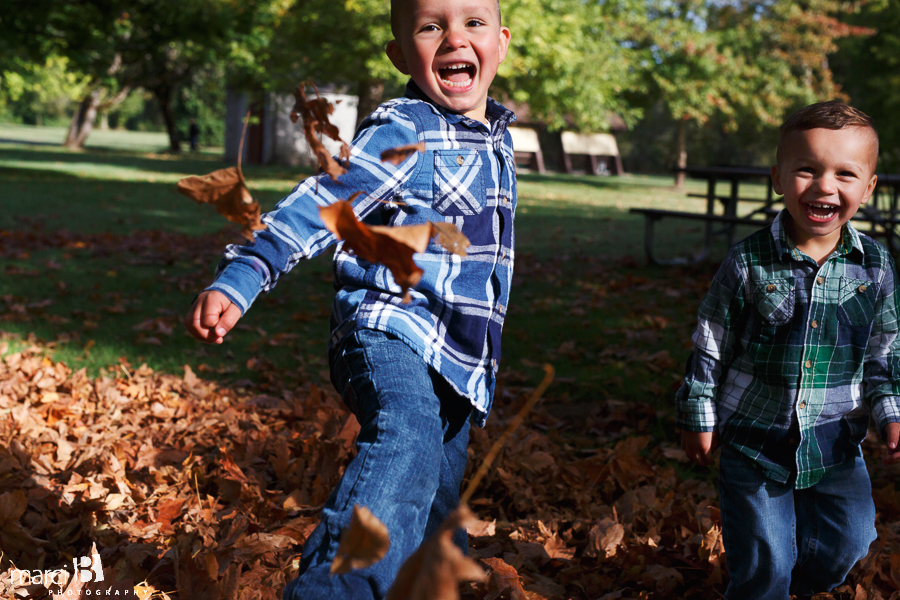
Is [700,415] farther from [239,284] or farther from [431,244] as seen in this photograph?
[239,284]

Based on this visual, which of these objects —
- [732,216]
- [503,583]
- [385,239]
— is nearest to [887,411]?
[503,583]

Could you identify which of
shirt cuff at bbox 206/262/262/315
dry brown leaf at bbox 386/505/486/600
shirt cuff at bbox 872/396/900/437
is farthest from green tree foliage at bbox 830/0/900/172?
dry brown leaf at bbox 386/505/486/600

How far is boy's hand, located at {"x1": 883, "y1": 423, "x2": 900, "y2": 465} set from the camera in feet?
6.77

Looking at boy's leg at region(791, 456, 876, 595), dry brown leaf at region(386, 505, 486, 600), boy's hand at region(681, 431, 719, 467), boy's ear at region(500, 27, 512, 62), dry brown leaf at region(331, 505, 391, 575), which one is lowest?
boy's leg at region(791, 456, 876, 595)

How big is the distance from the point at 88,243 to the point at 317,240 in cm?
837

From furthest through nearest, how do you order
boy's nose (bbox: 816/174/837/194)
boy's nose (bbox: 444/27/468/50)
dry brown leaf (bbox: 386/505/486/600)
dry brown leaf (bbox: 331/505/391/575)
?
boy's nose (bbox: 816/174/837/194) → boy's nose (bbox: 444/27/468/50) → dry brown leaf (bbox: 331/505/391/575) → dry brown leaf (bbox: 386/505/486/600)

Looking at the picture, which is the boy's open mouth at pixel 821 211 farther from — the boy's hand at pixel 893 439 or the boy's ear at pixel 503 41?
the boy's ear at pixel 503 41

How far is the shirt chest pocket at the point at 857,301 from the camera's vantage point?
2.09 m

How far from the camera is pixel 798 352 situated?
207cm

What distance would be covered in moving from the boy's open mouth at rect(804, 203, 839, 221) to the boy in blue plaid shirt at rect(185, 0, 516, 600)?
0.77 m

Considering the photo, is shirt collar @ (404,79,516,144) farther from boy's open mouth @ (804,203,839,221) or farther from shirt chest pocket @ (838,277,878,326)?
shirt chest pocket @ (838,277,878,326)

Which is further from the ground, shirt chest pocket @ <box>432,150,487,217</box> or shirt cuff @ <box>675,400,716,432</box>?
shirt chest pocket @ <box>432,150,487,217</box>

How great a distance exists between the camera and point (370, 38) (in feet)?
64.9

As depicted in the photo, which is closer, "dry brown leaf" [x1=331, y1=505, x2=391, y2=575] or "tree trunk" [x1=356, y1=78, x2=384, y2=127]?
"dry brown leaf" [x1=331, y1=505, x2=391, y2=575]
